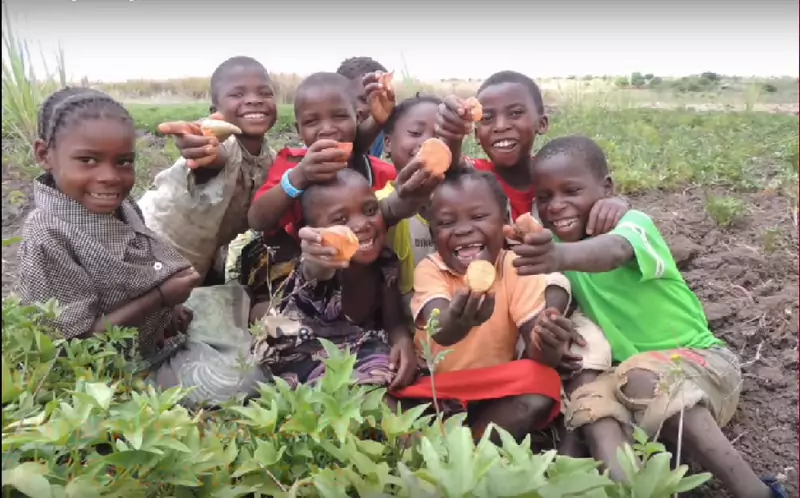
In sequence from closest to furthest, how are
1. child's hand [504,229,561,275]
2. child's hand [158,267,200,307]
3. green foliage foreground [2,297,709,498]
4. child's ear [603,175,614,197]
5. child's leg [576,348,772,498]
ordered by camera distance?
green foliage foreground [2,297,709,498] → child's hand [504,229,561,275] → child's leg [576,348,772,498] → child's hand [158,267,200,307] → child's ear [603,175,614,197]

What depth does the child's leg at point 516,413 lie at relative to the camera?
244 cm

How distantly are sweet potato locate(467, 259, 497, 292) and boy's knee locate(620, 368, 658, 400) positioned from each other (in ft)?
2.06

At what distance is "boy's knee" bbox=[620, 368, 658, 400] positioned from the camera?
2.38m

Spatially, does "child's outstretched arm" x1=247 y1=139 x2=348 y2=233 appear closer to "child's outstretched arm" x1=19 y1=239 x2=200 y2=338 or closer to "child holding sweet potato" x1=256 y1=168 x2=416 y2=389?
"child holding sweet potato" x1=256 y1=168 x2=416 y2=389

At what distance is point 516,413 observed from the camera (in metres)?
2.45

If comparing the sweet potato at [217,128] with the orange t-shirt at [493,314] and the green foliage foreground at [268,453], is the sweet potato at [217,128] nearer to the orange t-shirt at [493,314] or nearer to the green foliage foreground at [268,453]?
the orange t-shirt at [493,314]

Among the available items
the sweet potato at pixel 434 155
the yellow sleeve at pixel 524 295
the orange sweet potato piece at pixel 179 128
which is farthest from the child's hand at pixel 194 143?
the yellow sleeve at pixel 524 295

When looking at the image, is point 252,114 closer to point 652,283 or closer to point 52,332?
point 52,332

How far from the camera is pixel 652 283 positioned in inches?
102

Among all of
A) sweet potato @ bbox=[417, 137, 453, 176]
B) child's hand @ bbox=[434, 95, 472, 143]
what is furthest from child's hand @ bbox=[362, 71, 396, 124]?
sweet potato @ bbox=[417, 137, 453, 176]

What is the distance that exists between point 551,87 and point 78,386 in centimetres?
611

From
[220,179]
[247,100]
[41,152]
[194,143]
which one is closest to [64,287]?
[41,152]

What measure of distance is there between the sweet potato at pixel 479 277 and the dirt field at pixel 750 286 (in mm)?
1032

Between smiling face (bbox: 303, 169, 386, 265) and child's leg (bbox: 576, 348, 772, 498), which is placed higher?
smiling face (bbox: 303, 169, 386, 265)
